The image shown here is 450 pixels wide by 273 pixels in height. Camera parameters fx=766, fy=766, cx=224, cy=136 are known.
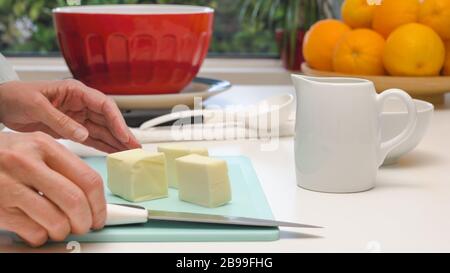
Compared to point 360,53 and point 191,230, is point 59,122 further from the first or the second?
point 360,53

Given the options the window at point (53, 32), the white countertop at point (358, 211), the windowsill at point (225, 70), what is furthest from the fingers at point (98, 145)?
the window at point (53, 32)

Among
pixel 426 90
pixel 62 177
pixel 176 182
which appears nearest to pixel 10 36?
pixel 426 90

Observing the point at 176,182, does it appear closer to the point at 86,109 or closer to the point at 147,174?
the point at 147,174

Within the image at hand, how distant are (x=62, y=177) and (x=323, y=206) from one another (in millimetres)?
299

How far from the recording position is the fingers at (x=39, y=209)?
0.67 m

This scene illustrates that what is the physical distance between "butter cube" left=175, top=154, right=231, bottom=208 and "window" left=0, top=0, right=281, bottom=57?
1597 millimetres

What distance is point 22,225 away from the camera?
68 centimetres

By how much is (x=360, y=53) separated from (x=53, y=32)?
135cm

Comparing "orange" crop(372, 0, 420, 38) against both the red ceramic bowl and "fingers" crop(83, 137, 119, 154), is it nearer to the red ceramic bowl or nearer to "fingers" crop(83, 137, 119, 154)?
the red ceramic bowl

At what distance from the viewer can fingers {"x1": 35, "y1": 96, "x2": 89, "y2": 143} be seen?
993mm

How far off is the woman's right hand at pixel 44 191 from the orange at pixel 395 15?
818mm

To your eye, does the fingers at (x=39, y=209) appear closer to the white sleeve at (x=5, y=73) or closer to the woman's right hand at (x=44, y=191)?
the woman's right hand at (x=44, y=191)

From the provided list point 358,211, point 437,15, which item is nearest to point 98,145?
point 358,211

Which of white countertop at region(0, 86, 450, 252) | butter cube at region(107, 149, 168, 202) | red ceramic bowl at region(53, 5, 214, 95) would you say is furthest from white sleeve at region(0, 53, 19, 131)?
butter cube at region(107, 149, 168, 202)
